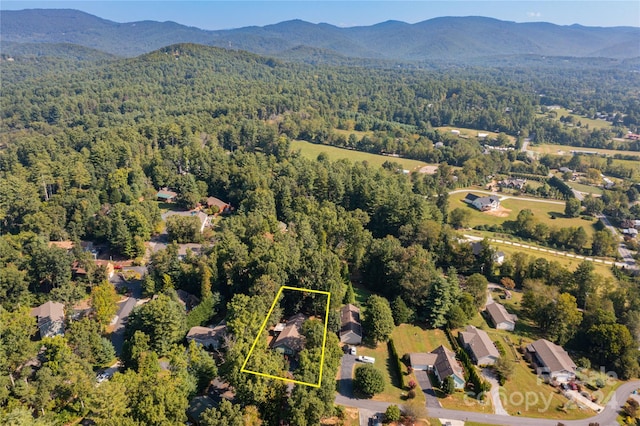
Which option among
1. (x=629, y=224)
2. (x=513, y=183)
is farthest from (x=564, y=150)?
(x=629, y=224)

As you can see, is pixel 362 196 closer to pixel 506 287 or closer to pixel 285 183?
pixel 285 183

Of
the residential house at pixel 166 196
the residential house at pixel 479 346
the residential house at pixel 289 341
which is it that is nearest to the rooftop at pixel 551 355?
the residential house at pixel 479 346

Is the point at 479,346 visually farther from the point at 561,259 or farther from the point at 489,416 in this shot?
the point at 561,259

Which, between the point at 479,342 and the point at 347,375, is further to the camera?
the point at 479,342

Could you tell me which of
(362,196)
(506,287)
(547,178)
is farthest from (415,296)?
(547,178)

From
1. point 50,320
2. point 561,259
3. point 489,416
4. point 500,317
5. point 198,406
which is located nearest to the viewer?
point 198,406

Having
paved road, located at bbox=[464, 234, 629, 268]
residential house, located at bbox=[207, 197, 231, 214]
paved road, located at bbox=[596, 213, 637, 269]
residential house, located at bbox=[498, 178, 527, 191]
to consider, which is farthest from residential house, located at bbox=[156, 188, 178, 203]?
residential house, located at bbox=[498, 178, 527, 191]
